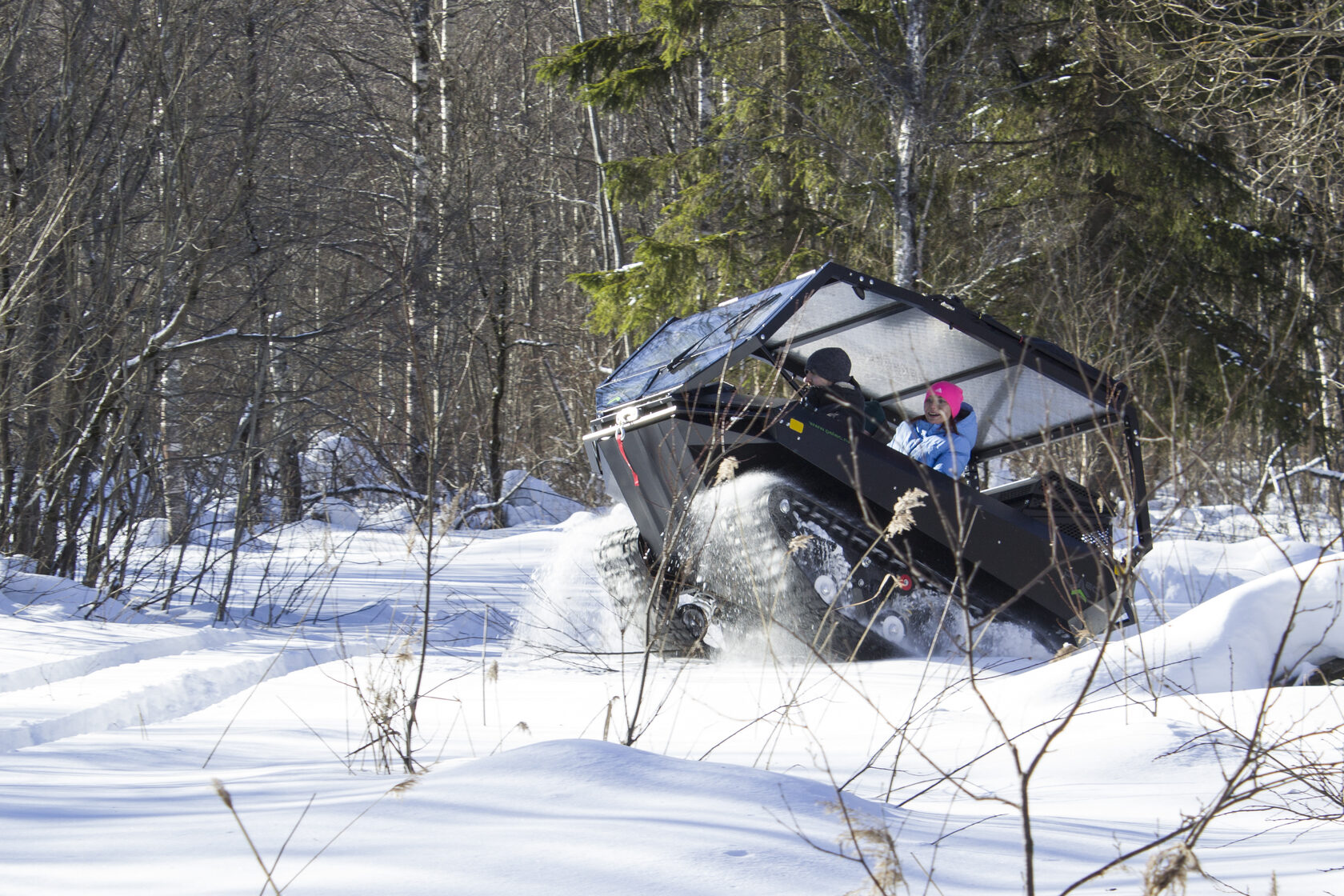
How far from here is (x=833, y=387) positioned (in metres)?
5.55

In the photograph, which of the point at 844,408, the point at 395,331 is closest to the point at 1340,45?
the point at 844,408

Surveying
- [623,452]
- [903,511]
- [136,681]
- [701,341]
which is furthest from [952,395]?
[136,681]

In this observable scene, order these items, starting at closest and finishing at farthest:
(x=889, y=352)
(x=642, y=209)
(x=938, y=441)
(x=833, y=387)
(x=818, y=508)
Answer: (x=818, y=508) → (x=833, y=387) → (x=938, y=441) → (x=889, y=352) → (x=642, y=209)

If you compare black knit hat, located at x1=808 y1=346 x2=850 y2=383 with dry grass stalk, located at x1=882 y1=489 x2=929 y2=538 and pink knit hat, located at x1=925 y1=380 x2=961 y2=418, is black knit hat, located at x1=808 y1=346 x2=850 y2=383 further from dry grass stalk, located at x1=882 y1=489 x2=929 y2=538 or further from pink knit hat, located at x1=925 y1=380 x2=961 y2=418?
dry grass stalk, located at x1=882 y1=489 x2=929 y2=538

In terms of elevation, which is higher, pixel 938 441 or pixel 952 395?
pixel 952 395

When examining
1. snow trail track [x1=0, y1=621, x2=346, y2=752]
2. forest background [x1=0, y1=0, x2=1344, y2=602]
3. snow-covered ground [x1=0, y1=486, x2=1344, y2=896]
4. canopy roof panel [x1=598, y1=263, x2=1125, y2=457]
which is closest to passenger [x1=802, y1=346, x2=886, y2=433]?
canopy roof panel [x1=598, y1=263, x2=1125, y2=457]

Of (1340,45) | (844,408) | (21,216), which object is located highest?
(1340,45)

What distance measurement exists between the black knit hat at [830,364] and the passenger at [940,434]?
48 cm

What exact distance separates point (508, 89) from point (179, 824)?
19929 millimetres

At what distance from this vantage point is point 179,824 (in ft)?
6.78

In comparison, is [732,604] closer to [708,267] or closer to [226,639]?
[226,639]

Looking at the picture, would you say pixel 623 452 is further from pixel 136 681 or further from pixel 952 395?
pixel 136 681

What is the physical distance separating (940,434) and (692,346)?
1.43 meters

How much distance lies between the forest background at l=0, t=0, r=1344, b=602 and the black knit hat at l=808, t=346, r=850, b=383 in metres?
1.68
